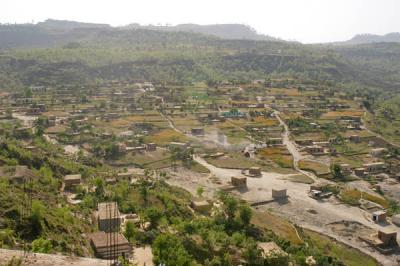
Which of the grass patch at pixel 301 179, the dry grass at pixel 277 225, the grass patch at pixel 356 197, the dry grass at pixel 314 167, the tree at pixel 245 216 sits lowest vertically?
the grass patch at pixel 301 179

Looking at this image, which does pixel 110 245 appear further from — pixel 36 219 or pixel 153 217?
pixel 153 217

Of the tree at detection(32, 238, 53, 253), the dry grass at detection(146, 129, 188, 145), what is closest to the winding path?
the dry grass at detection(146, 129, 188, 145)

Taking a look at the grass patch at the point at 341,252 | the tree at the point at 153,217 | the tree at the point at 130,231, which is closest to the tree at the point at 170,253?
the tree at the point at 130,231

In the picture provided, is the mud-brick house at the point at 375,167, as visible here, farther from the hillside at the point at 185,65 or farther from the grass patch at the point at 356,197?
the hillside at the point at 185,65

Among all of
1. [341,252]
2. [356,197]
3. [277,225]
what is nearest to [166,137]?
[356,197]

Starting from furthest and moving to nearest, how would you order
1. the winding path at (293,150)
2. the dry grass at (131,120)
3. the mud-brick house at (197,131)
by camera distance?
the dry grass at (131,120) → the mud-brick house at (197,131) → the winding path at (293,150)

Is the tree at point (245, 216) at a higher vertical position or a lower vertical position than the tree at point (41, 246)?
lower

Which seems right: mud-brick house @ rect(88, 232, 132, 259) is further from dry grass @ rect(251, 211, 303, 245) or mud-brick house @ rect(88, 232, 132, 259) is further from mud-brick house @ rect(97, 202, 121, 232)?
dry grass @ rect(251, 211, 303, 245)

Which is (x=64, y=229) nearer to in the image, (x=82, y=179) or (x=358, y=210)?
(x=82, y=179)
